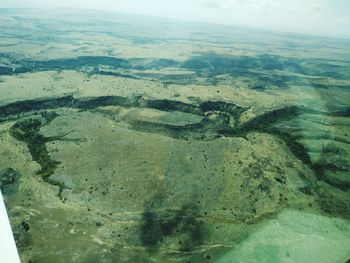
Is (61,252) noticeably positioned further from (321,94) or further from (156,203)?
(321,94)

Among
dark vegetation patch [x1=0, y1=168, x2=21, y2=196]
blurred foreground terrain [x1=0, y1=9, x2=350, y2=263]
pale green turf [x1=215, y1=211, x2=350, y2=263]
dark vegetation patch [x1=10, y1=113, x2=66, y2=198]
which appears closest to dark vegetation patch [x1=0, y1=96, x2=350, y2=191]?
dark vegetation patch [x1=10, y1=113, x2=66, y2=198]

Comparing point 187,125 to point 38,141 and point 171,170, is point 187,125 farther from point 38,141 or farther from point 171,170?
point 38,141

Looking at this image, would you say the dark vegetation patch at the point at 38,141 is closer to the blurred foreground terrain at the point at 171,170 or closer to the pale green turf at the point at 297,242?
the blurred foreground terrain at the point at 171,170

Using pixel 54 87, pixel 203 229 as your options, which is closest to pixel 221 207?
pixel 203 229

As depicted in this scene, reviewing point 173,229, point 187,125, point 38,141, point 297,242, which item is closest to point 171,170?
point 173,229

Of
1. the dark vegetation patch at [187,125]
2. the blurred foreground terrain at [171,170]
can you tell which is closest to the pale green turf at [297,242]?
the blurred foreground terrain at [171,170]

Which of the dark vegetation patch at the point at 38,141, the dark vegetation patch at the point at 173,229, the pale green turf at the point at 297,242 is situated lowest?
the dark vegetation patch at the point at 38,141
